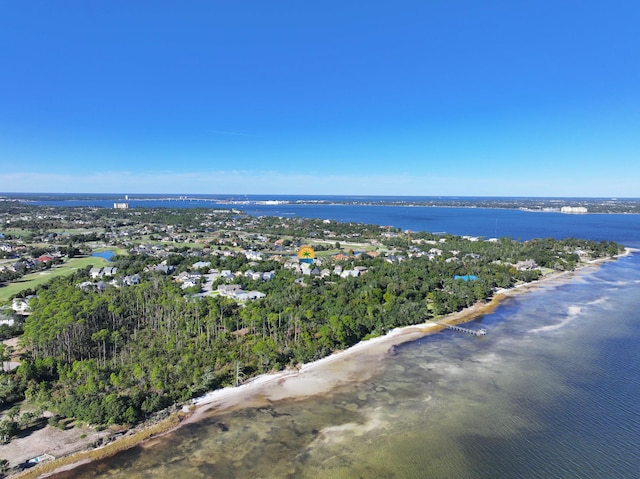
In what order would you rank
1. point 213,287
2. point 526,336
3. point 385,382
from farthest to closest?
point 213,287
point 526,336
point 385,382

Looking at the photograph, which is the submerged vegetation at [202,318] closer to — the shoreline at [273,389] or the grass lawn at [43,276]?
the shoreline at [273,389]

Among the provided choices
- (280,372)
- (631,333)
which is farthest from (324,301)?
(631,333)

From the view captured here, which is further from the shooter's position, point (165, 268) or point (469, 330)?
point (165, 268)

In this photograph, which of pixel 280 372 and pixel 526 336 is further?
pixel 526 336

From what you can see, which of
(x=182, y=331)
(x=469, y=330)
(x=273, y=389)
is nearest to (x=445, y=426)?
(x=273, y=389)

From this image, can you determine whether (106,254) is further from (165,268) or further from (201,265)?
(201,265)

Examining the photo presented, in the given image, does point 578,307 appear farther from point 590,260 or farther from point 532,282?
point 590,260

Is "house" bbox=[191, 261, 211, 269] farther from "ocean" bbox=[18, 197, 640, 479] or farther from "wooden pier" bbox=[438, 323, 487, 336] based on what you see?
"wooden pier" bbox=[438, 323, 487, 336]

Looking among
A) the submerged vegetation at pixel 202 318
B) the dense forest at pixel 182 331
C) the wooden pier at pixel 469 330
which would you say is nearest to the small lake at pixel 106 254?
the submerged vegetation at pixel 202 318
